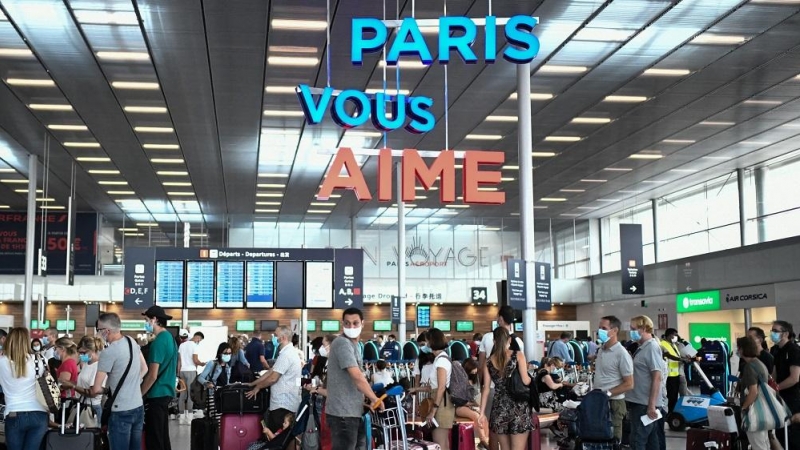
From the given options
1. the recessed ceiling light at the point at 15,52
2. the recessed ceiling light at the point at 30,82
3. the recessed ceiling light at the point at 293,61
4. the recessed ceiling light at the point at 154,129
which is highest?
the recessed ceiling light at the point at 15,52

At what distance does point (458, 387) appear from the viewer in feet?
31.3

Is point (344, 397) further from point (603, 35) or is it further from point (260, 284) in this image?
point (260, 284)

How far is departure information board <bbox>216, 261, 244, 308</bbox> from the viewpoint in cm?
2139

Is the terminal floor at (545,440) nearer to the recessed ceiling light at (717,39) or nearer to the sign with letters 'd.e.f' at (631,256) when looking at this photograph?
the recessed ceiling light at (717,39)

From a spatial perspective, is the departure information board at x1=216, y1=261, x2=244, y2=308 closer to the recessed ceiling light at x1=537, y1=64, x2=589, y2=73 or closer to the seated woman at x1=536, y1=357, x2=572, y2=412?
the seated woman at x1=536, y1=357, x2=572, y2=412

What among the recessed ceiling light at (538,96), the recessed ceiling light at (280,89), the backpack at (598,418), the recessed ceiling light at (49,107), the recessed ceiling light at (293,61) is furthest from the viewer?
the recessed ceiling light at (49,107)

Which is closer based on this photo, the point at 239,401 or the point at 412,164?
the point at 239,401

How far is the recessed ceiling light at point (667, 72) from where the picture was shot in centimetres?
1706

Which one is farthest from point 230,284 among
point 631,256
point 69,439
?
point 631,256

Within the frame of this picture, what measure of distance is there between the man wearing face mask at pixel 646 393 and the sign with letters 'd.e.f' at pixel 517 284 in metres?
4.54

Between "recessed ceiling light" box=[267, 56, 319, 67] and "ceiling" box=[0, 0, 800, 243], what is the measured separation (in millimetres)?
62

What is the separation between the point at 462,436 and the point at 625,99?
36.1 ft

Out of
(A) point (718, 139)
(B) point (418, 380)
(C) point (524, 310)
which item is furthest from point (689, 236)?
(B) point (418, 380)

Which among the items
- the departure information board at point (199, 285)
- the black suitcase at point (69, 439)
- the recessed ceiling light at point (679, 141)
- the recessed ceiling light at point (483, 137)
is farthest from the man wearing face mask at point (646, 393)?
the recessed ceiling light at point (679, 141)
